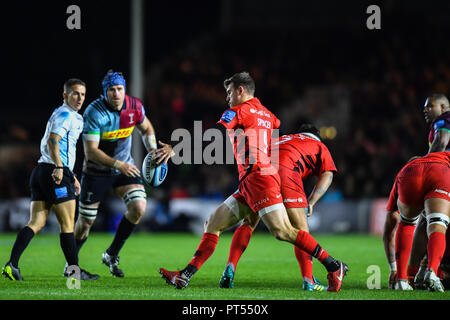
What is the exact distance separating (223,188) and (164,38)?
1029 cm

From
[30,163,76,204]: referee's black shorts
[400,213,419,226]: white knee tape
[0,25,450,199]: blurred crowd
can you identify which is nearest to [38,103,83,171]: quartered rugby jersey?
[30,163,76,204]: referee's black shorts

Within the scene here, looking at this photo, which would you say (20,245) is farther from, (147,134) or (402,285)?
(402,285)

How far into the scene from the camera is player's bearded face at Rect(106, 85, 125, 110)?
28.7 ft

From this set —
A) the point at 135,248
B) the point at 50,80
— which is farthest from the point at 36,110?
the point at 135,248

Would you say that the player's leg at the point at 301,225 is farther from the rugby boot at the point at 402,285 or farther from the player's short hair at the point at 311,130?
the player's short hair at the point at 311,130

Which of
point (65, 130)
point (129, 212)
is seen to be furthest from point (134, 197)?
point (65, 130)

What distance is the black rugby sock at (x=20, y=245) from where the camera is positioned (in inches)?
310

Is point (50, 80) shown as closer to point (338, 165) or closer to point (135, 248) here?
point (338, 165)

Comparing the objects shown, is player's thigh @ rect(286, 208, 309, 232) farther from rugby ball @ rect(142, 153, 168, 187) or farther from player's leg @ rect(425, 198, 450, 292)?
rugby ball @ rect(142, 153, 168, 187)

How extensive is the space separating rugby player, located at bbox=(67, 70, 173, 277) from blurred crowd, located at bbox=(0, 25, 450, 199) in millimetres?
10168

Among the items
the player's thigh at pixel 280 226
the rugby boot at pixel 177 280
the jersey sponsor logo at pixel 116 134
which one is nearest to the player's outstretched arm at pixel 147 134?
the jersey sponsor logo at pixel 116 134

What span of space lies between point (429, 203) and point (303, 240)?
1322 millimetres

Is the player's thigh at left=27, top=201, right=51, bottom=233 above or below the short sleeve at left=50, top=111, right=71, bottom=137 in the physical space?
below

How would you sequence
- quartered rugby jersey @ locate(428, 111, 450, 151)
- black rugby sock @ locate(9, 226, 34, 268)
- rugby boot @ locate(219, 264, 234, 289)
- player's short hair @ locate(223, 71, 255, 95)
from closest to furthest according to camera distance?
player's short hair @ locate(223, 71, 255, 95) → rugby boot @ locate(219, 264, 234, 289) → quartered rugby jersey @ locate(428, 111, 450, 151) → black rugby sock @ locate(9, 226, 34, 268)
